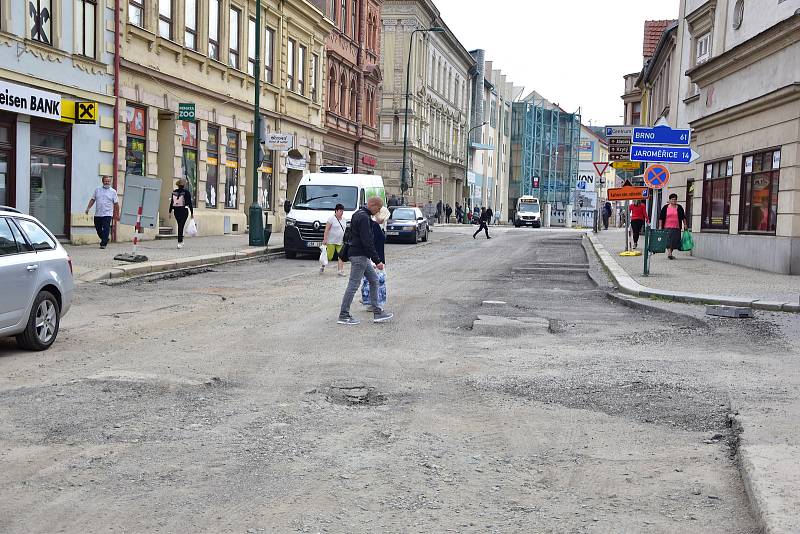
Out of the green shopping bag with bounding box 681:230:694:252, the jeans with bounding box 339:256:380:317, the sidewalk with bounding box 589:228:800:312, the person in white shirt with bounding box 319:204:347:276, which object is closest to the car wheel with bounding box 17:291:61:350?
the jeans with bounding box 339:256:380:317

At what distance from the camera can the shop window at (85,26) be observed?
74.0 ft

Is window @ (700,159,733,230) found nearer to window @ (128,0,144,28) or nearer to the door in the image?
window @ (128,0,144,28)

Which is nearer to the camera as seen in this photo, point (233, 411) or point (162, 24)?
point (233, 411)

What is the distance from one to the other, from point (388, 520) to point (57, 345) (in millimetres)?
6161

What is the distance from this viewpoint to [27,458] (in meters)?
5.28

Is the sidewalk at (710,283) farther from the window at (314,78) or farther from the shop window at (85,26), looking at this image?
the window at (314,78)

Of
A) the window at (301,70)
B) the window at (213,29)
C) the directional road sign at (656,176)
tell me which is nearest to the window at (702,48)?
the directional road sign at (656,176)

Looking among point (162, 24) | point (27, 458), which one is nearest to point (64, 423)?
point (27, 458)

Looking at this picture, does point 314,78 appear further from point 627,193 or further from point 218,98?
point 627,193

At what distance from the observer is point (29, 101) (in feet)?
66.9

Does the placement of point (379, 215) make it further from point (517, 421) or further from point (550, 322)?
point (517, 421)

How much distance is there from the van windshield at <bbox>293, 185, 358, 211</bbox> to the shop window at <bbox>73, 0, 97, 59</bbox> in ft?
21.0

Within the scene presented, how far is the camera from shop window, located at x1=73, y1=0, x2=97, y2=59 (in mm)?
22562

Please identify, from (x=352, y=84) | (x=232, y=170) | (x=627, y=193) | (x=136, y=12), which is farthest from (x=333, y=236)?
(x=352, y=84)
